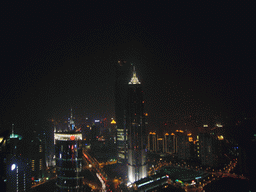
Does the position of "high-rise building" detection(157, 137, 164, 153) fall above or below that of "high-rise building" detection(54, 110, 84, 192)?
below

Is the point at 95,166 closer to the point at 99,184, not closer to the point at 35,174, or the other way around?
the point at 99,184

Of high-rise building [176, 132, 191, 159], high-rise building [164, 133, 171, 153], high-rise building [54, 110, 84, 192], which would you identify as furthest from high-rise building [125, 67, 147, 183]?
high-rise building [164, 133, 171, 153]

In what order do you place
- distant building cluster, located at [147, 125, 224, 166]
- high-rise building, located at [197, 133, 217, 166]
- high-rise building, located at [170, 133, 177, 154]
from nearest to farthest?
1. high-rise building, located at [197, 133, 217, 166]
2. distant building cluster, located at [147, 125, 224, 166]
3. high-rise building, located at [170, 133, 177, 154]

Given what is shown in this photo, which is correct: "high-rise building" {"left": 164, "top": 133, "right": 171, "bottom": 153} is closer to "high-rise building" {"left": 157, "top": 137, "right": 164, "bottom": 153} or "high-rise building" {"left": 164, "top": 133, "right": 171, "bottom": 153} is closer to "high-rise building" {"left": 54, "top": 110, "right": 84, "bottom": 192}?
"high-rise building" {"left": 157, "top": 137, "right": 164, "bottom": 153}

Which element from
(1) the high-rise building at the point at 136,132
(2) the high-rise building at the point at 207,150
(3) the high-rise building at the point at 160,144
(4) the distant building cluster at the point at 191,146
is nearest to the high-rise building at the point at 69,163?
(1) the high-rise building at the point at 136,132

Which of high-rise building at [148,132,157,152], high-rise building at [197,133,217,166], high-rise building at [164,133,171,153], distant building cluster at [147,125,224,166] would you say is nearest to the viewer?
high-rise building at [197,133,217,166]

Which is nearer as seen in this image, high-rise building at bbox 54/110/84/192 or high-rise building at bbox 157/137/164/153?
high-rise building at bbox 54/110/84/192
